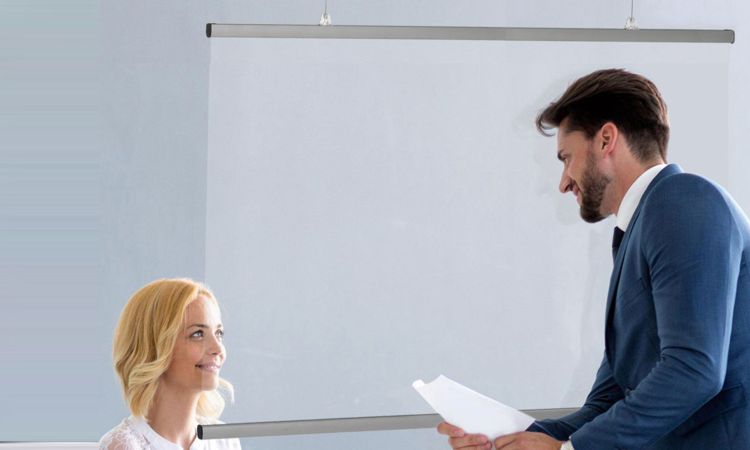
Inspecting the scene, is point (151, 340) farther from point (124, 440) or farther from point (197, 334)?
point (124, 440)

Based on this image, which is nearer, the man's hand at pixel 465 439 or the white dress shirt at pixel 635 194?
the white dress shirt at pixel 635 194

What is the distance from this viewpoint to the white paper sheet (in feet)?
6.46

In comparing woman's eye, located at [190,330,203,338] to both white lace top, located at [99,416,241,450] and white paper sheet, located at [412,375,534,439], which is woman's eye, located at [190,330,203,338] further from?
white paper sheet, located at [412,375,534,439]

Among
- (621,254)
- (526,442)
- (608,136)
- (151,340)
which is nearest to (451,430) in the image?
(526,442)

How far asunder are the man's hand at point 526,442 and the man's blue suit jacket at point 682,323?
11cm

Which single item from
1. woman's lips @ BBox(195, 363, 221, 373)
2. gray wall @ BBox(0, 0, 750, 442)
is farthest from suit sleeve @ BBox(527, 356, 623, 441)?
gray wall @ BBox(0, 0, 750, 442)

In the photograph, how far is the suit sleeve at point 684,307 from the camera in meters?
1.65

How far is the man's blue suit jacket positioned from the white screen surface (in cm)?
81

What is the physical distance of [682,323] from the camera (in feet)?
5.47

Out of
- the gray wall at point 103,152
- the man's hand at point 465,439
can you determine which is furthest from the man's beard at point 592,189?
the gray wall at point 103,152

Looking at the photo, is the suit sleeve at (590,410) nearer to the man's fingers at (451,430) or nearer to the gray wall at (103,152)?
the man's fingers at (451,430)

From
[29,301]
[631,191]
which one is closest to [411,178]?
[631,191]

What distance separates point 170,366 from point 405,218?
2.12 feet

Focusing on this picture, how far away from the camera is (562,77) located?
2658 mm
